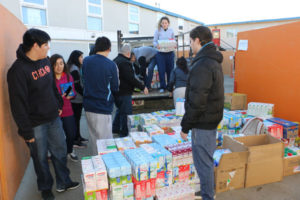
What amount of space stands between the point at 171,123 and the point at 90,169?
6.31 ft

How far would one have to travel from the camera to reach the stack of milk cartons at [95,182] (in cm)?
195

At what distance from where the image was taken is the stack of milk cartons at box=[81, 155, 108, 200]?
195cm

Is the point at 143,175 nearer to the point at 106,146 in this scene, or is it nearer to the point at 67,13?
the point at 106,146

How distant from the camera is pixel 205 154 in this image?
2010mm

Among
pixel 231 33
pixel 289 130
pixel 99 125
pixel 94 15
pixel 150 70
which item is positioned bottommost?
pixel 289 130

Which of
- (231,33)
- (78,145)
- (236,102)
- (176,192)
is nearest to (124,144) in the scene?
(176,192)

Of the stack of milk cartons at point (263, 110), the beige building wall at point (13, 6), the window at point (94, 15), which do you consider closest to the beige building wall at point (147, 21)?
the window at point (94, 15)

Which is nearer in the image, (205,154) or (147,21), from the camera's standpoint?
(205,154)

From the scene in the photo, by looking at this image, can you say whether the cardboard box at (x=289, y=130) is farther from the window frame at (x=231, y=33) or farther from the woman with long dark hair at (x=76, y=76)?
the window frame at (x=231, y=33)

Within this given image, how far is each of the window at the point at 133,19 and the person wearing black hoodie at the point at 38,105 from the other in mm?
11245

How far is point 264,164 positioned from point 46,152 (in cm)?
267

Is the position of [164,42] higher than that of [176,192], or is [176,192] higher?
[164,42]

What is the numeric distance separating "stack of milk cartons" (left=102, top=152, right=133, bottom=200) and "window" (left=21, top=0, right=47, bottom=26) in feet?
28.8

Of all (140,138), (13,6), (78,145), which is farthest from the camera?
(13,6)
